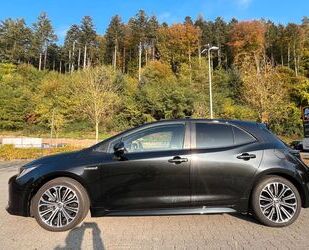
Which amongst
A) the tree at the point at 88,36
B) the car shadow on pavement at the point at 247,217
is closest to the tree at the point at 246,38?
the tree at the point at 88,36

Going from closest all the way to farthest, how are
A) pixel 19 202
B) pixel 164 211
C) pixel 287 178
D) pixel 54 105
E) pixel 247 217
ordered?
pixel 164 211 < pixel 19 202 < pixel 287 178 < pixel 247 217 < pixel 54 105

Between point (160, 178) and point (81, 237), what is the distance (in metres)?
1.36

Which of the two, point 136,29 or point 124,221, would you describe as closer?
point 124,221

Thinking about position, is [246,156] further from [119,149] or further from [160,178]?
[119,149]

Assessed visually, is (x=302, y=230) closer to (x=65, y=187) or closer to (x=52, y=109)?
(x=65, y=187)

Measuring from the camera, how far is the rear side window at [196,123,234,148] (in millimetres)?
6320

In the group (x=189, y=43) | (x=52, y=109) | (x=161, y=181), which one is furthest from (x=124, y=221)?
(x=189, y=43)

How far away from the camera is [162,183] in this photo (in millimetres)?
6078

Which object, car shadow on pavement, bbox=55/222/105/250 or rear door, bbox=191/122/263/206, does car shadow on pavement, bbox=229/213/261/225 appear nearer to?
rear door, bbox=191/122/263/206

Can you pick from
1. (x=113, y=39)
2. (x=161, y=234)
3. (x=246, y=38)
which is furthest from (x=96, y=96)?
(x=113, y=39)

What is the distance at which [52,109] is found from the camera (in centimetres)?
5306

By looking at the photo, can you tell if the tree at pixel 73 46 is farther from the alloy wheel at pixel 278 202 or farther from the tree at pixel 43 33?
the alloy wheel at pixel 278 202

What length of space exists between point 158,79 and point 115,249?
62.9 metres

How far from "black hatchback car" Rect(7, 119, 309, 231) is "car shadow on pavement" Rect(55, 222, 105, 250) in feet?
0.55
